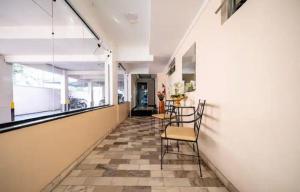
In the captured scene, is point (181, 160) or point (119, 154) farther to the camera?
point (119, 154)

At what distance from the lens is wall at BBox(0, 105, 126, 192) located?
3.89 feet

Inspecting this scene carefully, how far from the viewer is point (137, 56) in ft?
18.7

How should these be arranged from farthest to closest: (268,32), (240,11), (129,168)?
(129,168), (240,11), (268,32)

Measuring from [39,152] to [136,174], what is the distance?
1.18 metres

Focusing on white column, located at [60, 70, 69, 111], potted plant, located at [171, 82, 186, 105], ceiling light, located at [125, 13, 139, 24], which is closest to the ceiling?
ceiling light, located at [125, 13, 139, 24]

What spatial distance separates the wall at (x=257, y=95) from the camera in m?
1.00

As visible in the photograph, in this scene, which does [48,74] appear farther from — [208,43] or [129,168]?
[208,43]

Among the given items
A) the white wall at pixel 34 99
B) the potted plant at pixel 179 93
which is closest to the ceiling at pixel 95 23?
the white wall at pixel 34 99

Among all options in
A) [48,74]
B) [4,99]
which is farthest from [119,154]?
[48,74]

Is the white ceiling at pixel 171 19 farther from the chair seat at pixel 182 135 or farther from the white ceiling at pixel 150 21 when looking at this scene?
the chair seat at pixel 182 135

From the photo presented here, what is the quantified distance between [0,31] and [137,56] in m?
3.66

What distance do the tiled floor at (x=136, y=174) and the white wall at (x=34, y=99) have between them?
3.49 feet

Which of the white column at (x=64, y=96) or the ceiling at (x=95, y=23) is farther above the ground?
the ceiling at (x=95, y=23)

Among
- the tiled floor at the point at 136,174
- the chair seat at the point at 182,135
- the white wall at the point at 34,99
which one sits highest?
the white wall at the point at 34,99
